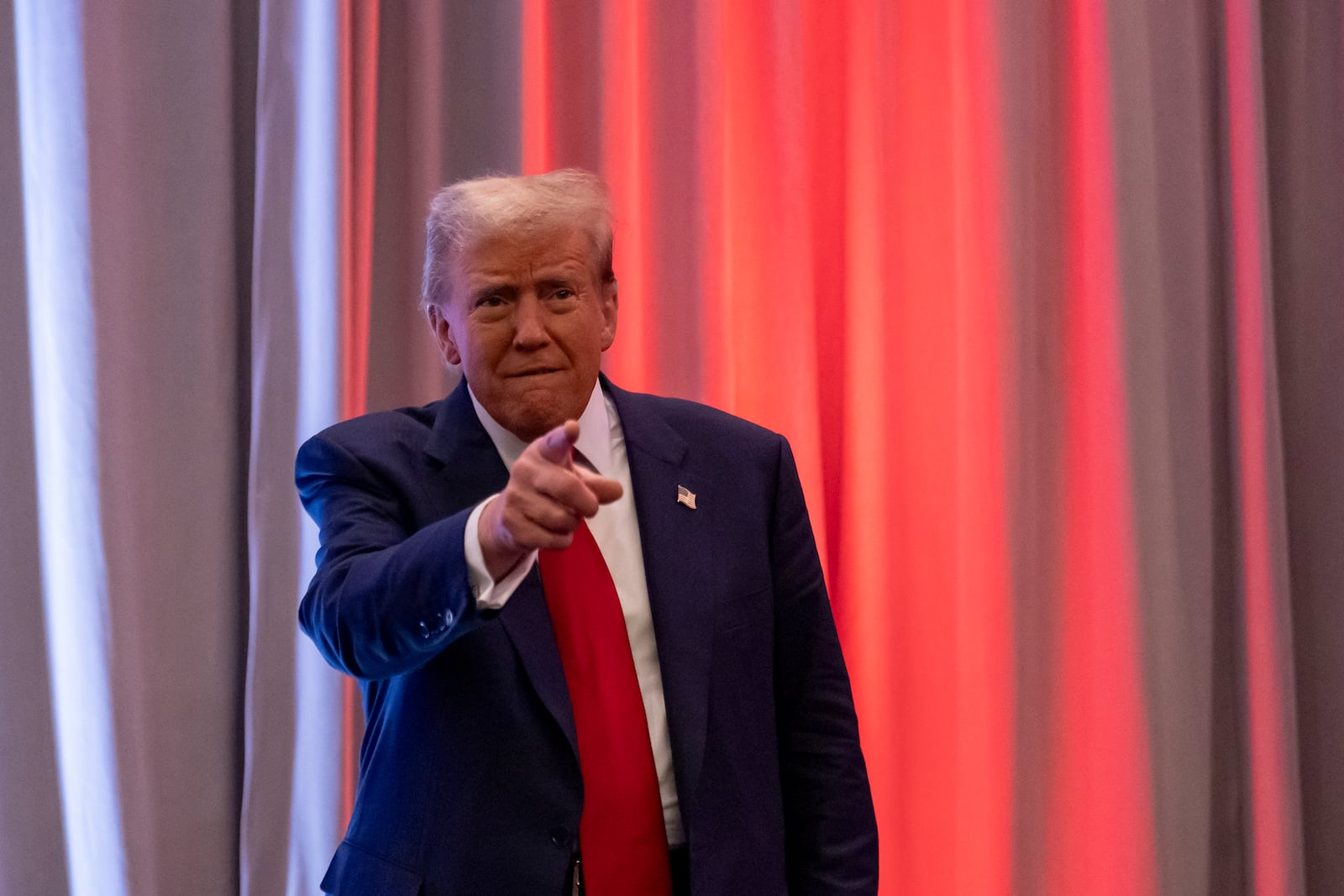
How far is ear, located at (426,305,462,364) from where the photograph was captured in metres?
1.50

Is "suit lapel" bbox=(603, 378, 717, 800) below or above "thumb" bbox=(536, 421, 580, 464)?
below

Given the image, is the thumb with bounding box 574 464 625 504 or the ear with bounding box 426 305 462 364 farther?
the ear with bounding box 426 305 462 364

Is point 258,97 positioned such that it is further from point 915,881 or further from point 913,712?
point 915,881

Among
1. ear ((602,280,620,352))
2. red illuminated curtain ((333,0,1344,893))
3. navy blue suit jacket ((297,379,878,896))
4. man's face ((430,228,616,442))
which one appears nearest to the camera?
navy blue suit jacket ((297,379,878,896))

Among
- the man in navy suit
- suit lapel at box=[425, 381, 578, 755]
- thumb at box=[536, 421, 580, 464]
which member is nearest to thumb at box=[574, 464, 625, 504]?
thumb at box=[536, 421, 580, 464]

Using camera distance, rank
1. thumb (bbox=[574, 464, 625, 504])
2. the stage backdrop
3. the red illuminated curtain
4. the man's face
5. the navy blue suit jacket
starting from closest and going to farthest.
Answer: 1. thumb (bbox=[574, 464, 625, 504])
2. the navy blue suit jacket
3. the man's face
4. the stage backdrop
5. the red illuminated curtain

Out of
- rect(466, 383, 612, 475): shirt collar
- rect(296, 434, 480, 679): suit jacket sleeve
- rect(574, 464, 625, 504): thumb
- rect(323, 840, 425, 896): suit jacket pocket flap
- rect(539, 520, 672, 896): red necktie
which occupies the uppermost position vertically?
rect(466, 383, 612, 475): shirt collar

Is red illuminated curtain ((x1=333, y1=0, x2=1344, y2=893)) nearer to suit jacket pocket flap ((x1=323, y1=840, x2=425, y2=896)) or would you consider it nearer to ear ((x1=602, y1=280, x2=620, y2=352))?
ear ((x1=602, y1=280, x2=620, y2=352))

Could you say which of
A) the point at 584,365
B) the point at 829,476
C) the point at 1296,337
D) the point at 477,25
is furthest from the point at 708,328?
the point at 1296,337

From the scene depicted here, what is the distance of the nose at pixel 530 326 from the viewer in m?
1.39

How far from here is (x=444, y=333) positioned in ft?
4.95

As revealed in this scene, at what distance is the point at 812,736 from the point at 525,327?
25.8 inches

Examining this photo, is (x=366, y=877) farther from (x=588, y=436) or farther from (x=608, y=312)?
(x=608, y=312)

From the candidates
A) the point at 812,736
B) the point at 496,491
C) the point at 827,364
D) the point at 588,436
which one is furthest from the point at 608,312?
the point at 827,364
